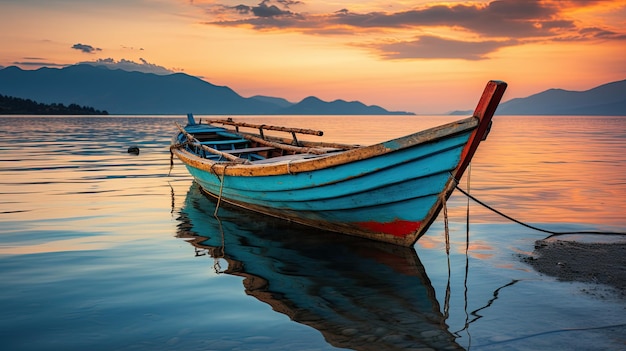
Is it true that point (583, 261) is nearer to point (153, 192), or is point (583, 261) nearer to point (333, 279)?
point (333, 279)

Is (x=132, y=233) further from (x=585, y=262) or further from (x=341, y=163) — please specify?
(x=585, y=262)

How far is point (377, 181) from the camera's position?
8102mm

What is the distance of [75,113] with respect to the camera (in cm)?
19400

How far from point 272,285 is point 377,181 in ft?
7.65

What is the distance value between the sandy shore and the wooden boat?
5.68ft

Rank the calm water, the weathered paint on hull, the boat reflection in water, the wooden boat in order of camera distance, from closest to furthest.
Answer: the calm water, the boat reflection in water, the wooden boat, the weathered paint on hull

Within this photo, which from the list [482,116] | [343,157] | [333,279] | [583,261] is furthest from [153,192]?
[583,261]

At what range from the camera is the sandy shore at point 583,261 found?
263 inches

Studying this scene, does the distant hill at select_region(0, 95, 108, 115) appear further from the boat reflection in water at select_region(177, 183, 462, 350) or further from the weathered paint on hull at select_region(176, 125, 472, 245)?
the weathered paint on hull at select_region(176, 125, 472, 245)

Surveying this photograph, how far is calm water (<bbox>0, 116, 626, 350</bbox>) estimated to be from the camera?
520 cm

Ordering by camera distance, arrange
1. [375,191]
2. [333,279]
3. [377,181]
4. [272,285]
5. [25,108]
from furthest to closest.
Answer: [25,108], [375,191], [377,181], [333,279], [272,285]

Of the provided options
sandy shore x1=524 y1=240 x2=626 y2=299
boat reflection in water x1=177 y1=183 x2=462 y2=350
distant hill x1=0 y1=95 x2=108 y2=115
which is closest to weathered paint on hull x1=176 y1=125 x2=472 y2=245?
boat reflection in water x1=177 y1=183 x2=462 y2=350

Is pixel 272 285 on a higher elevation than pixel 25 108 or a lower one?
lower

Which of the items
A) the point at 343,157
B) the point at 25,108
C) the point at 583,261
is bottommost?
the point at 583,261
